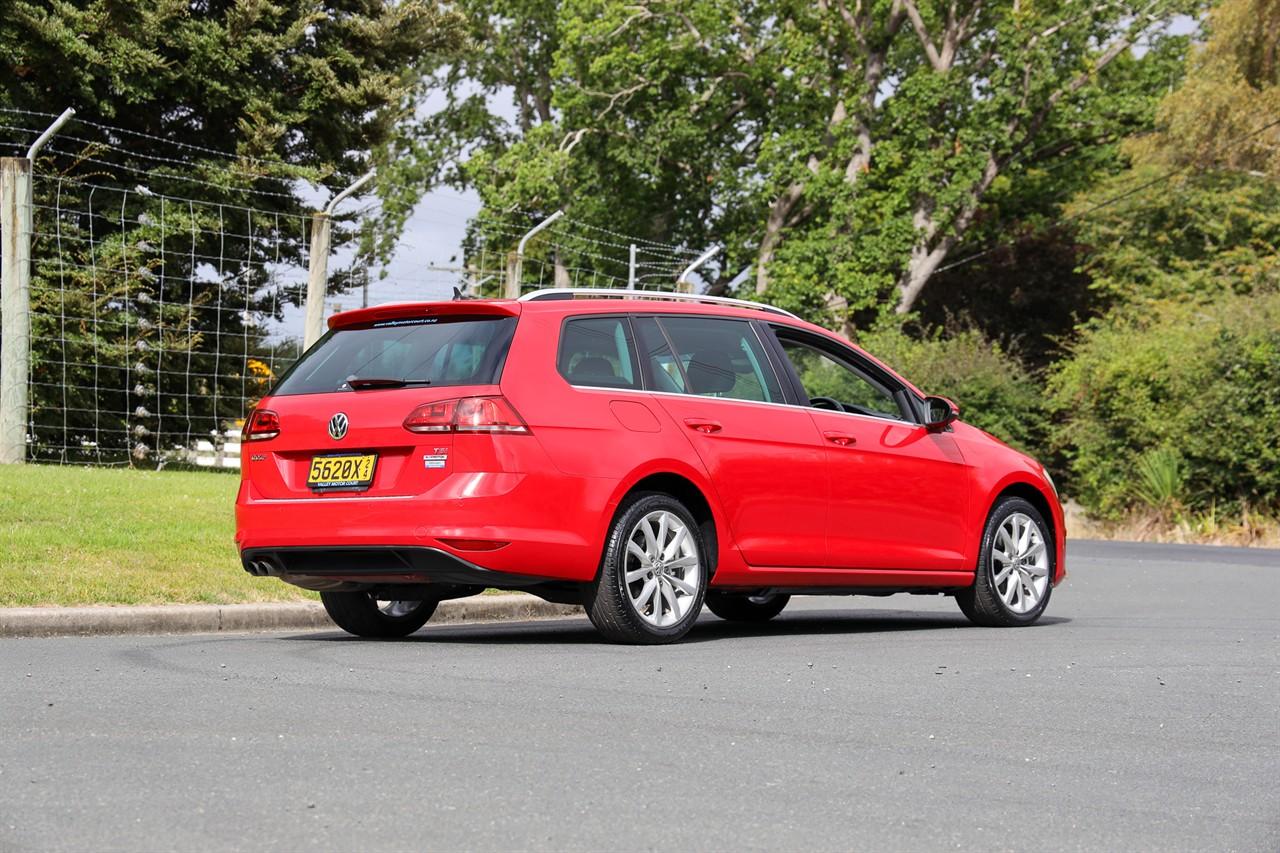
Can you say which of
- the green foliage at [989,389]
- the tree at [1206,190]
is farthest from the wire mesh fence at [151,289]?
the tree at [1206,190]

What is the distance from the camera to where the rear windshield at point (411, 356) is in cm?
848

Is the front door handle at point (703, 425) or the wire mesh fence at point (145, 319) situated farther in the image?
the wire mesh fence at point (145, 319)

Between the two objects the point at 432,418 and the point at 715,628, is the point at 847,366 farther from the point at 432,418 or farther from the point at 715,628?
the point at 432,418

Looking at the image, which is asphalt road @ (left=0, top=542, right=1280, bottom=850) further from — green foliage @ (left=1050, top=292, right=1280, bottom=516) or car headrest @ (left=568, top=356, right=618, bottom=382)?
green foliage @ (left=1050, top=292, right=1280, bottom=516)

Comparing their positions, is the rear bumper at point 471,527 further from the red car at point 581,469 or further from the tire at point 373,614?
the tire at point 373,614

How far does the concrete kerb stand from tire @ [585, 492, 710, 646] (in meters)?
2.42

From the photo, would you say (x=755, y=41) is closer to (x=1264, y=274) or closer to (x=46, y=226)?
(x=1264, y=274)

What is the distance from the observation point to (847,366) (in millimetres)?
10422

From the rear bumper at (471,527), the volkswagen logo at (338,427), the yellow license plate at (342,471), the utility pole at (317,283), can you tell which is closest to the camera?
the rear bumper at (471,527)

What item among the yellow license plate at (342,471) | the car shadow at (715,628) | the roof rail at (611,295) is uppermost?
the roof rail at (611,295)

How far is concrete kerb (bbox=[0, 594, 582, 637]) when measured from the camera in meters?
9.25

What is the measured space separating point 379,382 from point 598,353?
111cm

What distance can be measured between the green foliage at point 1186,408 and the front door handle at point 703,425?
16.1m

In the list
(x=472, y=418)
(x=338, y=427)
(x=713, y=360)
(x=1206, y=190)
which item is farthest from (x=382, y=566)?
(x=1206, y=190)
